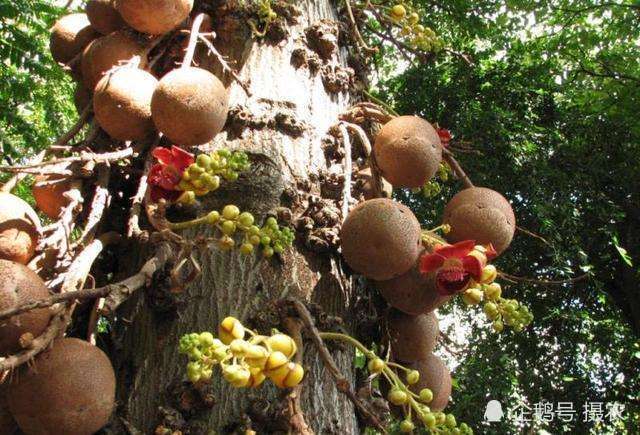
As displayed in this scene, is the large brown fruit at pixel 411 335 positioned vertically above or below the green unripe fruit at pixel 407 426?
above

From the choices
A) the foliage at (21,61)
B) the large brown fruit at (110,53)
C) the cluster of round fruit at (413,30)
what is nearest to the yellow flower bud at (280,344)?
the large brown fruit at (110,53)

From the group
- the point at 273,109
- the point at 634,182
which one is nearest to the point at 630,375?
the point at 634,182

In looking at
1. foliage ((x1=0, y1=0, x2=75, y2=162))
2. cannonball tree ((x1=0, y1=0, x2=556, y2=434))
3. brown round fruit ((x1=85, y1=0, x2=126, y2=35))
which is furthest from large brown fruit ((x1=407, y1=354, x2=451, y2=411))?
foliage ((x1=0, y1=0, x2=75, y2=162))

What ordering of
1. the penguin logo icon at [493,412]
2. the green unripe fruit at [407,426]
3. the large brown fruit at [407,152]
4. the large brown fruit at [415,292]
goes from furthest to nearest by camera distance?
the penguin logo icon at [493,412]
the large brown fruit at [407,152]
the large brown fruit at [415,292]
the green unripe fruit at [407,426]

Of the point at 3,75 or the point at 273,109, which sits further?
the point at 3,75

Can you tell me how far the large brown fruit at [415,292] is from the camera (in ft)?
4.58

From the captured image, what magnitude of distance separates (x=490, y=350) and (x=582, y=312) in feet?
2.38

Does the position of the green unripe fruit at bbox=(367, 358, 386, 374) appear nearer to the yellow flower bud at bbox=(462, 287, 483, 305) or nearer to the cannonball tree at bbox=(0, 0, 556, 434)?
the cannonball tree at bbox=(0, 0, 556, 434)

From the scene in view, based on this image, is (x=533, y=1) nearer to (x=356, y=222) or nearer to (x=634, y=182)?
(x=634, y=182)

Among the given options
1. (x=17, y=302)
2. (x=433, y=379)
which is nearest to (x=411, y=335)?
(x=433, y=379)

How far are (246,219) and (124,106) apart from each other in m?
0.43

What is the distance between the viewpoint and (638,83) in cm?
487

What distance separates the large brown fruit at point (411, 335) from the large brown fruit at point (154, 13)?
88 cm

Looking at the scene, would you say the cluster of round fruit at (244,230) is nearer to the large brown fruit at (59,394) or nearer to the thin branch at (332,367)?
the thin branch at (332,367)
